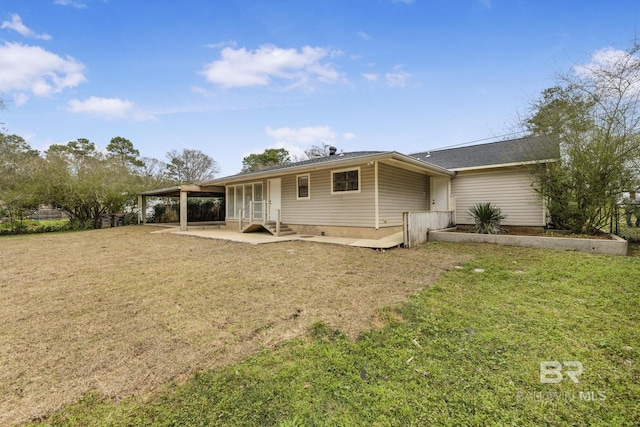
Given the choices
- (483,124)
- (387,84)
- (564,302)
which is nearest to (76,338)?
(564,302)

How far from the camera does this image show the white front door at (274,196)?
1161cm

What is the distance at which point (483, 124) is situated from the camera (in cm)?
1120

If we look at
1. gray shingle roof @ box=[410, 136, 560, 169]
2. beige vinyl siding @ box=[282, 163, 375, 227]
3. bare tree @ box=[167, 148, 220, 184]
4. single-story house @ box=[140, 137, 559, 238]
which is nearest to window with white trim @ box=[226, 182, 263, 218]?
single-story house @ box=[140, 137, 559, 238]

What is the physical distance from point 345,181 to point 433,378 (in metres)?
7.89

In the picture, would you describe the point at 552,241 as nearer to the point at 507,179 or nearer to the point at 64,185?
the point at 507,179

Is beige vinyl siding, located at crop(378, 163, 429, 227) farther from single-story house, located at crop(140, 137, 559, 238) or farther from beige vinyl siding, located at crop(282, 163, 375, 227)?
beige vinyl siding, located at crop(282, 163, 375, 227)

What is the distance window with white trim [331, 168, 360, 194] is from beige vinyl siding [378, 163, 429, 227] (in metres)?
0.81

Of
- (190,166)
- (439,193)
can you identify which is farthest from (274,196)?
(190,166)

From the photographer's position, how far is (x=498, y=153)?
1071cm

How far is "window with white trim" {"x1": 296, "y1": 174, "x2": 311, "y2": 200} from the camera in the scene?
10539 millimetres

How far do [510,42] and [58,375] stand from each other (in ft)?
46.2

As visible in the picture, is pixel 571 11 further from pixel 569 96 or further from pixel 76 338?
pixel 76 338

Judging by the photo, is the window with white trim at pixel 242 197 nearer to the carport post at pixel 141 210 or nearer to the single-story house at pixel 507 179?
the carport post at pixel 141 210

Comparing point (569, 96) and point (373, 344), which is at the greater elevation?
point (569, 96)
